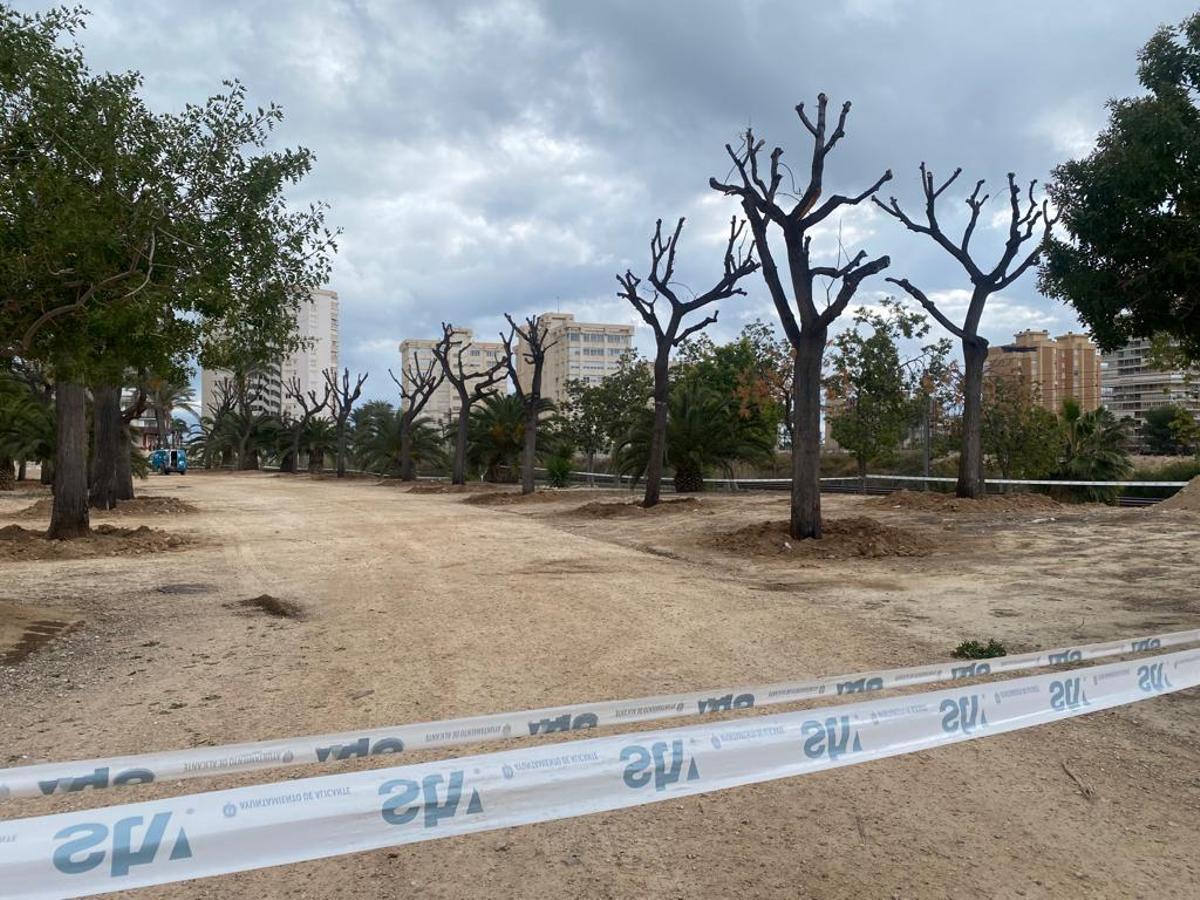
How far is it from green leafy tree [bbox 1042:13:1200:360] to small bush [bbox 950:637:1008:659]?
13.0 feet

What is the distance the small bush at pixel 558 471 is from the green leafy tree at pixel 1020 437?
15174 millimetres

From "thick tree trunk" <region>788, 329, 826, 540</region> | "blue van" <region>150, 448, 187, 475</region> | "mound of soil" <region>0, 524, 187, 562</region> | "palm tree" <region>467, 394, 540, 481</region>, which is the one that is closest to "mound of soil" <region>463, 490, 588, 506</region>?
"palm tree" <region>467, 394, 540, 481</region>

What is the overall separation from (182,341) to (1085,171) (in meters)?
9.05

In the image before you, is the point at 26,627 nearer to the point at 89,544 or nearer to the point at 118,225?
the point at 118,225

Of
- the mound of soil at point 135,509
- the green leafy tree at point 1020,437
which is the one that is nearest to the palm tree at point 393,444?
the mound of soil at point 135,509

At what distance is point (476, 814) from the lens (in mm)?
2697

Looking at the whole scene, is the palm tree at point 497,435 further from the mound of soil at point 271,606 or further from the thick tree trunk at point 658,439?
the mound of soil at point 271,606

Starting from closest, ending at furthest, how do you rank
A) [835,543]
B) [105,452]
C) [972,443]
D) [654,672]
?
[654,672] < [835,543] < [972,443] < [105,452]

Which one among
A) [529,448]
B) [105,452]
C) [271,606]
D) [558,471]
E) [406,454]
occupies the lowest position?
[271,606]

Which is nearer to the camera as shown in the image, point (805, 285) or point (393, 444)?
point (805, 285)

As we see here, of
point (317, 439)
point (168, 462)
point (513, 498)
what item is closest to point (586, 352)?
point (317, 439)

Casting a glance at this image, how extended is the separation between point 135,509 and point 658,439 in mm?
12776

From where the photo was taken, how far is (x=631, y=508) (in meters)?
20.4

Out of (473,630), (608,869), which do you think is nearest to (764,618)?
(473,630)
